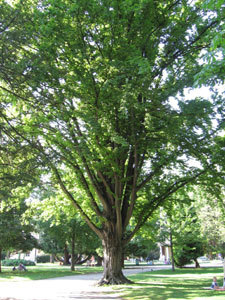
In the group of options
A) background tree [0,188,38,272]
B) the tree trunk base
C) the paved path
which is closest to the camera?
the paved path

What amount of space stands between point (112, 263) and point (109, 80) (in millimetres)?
8582

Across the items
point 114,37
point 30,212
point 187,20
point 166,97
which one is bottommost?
point 30,212

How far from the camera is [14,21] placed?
795 cm

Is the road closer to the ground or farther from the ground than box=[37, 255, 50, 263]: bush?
farther from the ground

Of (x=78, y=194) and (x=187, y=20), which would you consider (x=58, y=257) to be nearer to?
(x=78, y=194)

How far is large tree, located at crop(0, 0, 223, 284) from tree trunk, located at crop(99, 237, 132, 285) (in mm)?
44

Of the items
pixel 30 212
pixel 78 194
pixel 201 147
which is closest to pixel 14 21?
pixel 201 147

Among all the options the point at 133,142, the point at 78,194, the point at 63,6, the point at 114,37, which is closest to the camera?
the point at 63,6

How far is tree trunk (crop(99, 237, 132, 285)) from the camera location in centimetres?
1321

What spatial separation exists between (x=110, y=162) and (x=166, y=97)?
3687mm

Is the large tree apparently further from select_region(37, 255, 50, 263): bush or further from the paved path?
select_region(37, 255, 50, 263): bush

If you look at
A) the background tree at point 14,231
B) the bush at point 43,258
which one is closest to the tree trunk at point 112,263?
the background tree at point 14,231

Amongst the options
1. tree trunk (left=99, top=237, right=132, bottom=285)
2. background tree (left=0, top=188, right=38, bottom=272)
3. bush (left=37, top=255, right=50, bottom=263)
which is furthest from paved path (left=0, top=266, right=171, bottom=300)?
bush (left=37, top=255, right=50, bottom=263)

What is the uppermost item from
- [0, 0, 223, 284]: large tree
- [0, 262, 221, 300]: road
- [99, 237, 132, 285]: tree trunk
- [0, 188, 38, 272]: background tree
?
[0, 0, 223, 284]: large tree
